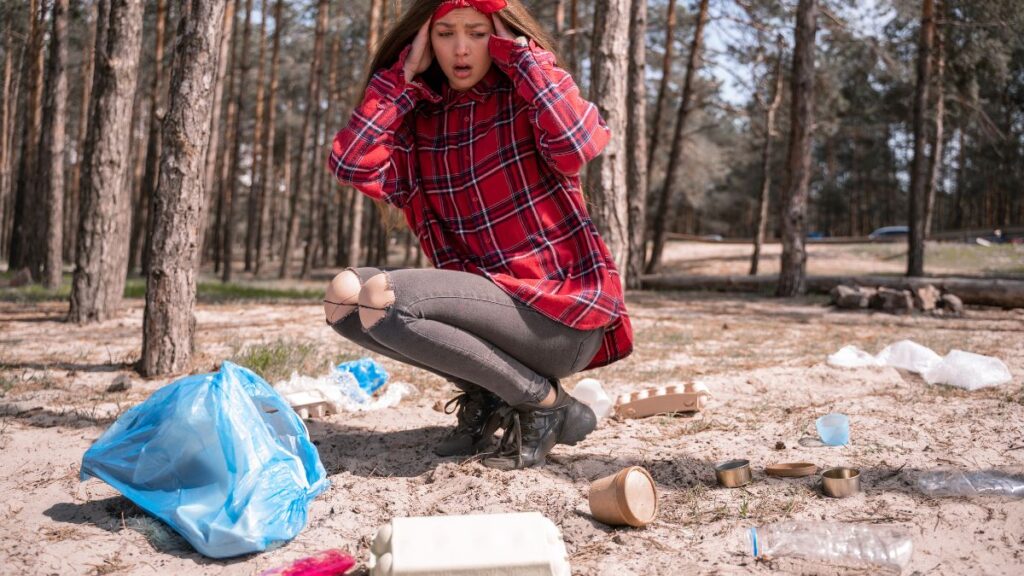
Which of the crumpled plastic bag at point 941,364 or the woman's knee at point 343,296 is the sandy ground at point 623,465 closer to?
the crumpled plastic bag at point 941,364

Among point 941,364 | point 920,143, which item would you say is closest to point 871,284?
point 920,143

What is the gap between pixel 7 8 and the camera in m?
17.1

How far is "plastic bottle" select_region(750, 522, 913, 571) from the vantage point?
6.84ft

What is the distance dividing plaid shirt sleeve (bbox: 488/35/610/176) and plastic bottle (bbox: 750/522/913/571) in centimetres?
130

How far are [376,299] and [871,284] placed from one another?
11086 millimetres

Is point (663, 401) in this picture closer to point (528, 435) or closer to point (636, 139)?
point (528, 435)

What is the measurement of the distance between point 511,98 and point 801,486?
1.70m

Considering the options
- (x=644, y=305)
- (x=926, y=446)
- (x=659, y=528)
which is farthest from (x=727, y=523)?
(x=644, y=305)

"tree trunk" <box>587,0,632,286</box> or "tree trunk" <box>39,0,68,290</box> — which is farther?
"tree trunk" <box>39,0,68,290</box>

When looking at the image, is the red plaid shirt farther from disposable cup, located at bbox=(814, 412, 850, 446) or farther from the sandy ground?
disposable cup, located at bbox=(814, 412, 850, 446)

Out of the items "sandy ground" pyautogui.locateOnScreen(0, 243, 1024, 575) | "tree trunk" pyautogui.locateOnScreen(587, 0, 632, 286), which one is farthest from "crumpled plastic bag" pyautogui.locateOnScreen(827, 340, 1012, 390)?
"tree trunk" pyautogui.locateOnScreen(587, 0, 632, 286)

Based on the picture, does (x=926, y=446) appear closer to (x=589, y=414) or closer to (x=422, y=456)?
(x=589, y=414)

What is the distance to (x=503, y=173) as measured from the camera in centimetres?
276

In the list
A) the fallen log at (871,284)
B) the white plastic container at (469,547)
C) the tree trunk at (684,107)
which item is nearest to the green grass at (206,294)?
the fallen log at (871,284)
